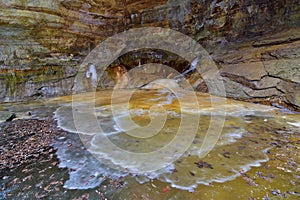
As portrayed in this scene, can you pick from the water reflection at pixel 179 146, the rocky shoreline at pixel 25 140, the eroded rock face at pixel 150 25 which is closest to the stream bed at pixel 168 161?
the water reflection at pixel 179 146

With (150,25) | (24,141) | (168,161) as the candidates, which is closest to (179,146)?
(168,161)

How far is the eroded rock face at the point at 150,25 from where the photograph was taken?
211 inches

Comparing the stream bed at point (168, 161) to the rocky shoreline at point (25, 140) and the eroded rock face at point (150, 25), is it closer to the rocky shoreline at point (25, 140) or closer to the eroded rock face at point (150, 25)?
the rocky shoreline at point (25, 140)

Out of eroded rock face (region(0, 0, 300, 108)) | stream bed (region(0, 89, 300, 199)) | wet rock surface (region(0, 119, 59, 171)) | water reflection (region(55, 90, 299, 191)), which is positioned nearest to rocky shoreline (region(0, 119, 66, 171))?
wet rock surface (region(0, 119, 59, 171))

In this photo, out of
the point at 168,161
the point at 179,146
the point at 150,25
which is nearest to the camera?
the point at 168,161

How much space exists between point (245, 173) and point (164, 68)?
8869 mm

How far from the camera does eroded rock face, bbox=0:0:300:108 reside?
535cm

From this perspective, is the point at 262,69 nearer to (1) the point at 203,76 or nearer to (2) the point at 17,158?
(1) the point at 203,76

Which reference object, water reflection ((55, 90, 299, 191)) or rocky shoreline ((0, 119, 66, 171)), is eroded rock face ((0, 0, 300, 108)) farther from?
rocky shoreline ((0, 119, 66, 171))

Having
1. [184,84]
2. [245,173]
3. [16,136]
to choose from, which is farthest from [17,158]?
[184,84]

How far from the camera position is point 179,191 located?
168 centimetres

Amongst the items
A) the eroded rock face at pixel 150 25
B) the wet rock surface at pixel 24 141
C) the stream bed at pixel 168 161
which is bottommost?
the stream bed at pixel 168 161

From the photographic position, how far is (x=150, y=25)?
993 centimetres

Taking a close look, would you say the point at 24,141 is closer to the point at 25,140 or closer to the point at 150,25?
the point at 25,140
